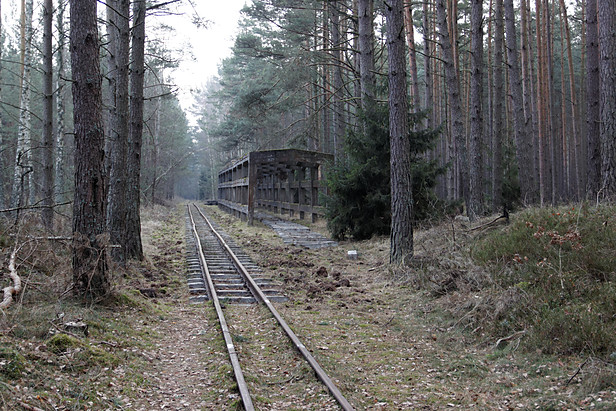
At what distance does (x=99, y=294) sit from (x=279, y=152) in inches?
561

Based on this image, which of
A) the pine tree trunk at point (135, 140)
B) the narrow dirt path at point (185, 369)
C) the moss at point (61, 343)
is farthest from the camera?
the pine tree trunk at point (135, 140)

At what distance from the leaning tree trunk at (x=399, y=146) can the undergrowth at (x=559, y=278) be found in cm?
213

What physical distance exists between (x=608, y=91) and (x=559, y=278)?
5.72 m

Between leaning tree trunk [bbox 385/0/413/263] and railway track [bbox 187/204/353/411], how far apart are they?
2873 millimetres

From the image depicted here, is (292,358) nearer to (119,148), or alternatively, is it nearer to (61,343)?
(61,343)

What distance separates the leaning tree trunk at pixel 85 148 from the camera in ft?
20.9

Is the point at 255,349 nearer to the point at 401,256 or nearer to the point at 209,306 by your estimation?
the point at 209,306

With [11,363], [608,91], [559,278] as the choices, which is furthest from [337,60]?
[11,363]

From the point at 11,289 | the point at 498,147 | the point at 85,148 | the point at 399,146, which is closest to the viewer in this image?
the point at 11,289

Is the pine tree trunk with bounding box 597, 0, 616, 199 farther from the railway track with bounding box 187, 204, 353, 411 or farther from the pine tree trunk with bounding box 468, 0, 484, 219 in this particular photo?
the railway track with bounding box 187, 204, 353, 411

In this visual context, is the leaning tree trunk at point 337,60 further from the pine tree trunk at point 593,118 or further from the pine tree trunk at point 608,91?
the pine tree trunk at point 608,91

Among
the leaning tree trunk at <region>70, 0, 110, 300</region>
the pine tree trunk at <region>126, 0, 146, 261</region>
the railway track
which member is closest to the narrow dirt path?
the railway track

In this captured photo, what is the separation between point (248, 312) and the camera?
285 inches

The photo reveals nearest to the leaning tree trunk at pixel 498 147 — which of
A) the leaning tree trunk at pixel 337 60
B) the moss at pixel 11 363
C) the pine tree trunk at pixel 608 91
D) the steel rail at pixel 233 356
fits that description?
the pine tree trunk at pixel 608 91
